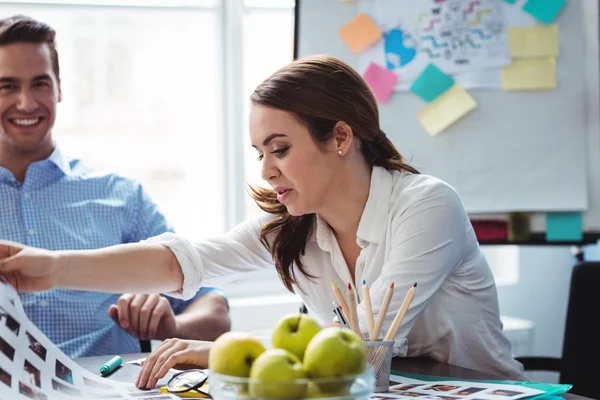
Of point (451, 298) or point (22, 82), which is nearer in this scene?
point (451, 298)

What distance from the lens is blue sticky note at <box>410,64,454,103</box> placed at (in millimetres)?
2430

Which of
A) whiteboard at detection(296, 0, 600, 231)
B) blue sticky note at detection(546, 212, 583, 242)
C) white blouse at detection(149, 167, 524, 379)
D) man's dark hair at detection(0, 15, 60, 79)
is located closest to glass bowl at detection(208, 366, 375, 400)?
white blouse at detection(149, 167, 524, 379)

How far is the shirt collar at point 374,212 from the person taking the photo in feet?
5.39

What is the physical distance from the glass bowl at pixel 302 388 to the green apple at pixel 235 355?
5 centimetres

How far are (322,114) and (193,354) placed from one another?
572 mm

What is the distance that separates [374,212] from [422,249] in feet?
0.61

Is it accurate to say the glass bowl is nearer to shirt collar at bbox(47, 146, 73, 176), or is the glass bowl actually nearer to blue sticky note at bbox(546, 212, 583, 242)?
shirt collar at bbox(47, 146, 73, 176)

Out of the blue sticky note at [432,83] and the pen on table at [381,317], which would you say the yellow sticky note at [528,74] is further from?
the pen on table at [381,317]

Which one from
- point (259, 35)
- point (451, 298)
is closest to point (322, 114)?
point (451, 298)

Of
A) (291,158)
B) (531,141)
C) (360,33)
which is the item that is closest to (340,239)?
(291,158)

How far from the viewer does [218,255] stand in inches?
68.6

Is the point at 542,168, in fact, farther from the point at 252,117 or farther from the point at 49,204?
the point at 49,204

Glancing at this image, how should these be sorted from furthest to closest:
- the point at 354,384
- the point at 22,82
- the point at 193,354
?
the point at 22,82, the point at 193,354, the point at 354,384

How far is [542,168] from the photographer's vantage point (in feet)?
8.19
